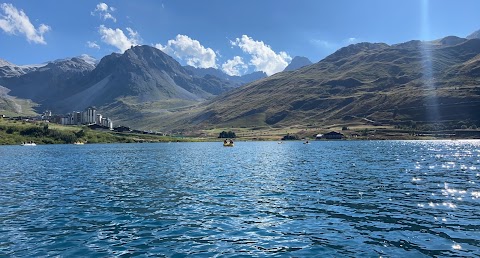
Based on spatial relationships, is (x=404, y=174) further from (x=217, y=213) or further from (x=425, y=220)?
(x=217, y=213)

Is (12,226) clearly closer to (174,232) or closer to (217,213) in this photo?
(174,232)

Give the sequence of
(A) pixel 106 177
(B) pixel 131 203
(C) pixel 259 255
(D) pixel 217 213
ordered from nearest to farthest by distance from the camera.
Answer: (C) pixel 259 255, (D) pixel 217 213, (B) pixel 131 203, (A) pixel 106 177

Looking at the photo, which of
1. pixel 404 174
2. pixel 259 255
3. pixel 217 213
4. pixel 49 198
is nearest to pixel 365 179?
pixel 404 174

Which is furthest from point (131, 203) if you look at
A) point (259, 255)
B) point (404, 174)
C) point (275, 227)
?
point (404, 174)

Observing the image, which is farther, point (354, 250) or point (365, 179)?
point (365, 179)

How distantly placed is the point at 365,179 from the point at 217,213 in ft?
115

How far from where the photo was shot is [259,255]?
23859mm

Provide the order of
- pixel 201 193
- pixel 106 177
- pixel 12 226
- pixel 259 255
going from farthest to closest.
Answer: pixel 106 177 < pixel 201 193 < pixel 12 226 < pixel 259 255

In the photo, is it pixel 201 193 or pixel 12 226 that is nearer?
pixel 12 226

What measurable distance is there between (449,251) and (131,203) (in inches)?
1249

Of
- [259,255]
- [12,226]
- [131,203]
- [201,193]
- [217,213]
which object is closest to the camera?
[259,255]

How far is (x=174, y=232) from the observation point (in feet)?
96.5

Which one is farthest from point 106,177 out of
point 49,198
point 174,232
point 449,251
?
point 449,251

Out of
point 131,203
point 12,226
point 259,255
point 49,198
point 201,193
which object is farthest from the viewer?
point 201,193
